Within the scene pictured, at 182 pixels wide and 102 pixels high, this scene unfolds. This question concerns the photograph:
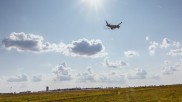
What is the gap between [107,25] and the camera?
2138 inches

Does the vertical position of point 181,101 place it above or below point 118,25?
below

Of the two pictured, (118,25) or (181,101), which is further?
(118,25)

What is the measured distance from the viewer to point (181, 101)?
41.2m

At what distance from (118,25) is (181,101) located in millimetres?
19218

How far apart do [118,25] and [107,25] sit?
87.5 inches

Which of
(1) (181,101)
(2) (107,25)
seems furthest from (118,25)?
(1) (181,101)

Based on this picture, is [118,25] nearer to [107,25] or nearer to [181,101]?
[107,25]

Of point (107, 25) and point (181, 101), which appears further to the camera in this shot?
point (107, 25)

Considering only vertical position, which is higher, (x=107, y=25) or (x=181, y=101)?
(x=107, y=25)

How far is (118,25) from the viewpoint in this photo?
55.3 metres

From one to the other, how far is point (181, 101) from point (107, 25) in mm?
19246
